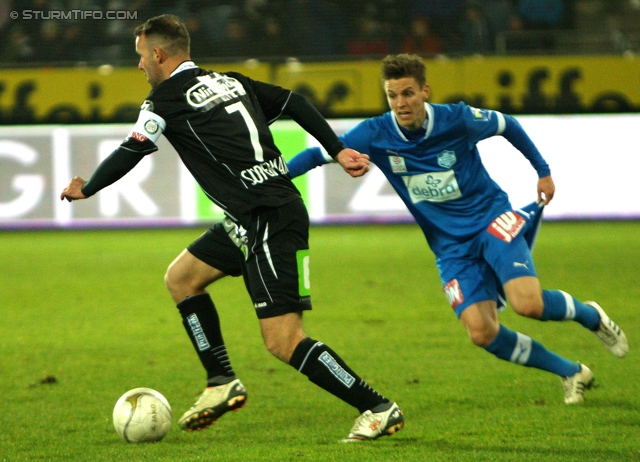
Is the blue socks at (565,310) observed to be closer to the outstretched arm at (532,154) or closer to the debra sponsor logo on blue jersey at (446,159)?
the outstretched arm at (532,154)

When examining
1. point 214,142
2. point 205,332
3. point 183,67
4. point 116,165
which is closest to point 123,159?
point 116,165

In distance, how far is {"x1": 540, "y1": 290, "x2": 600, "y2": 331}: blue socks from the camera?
435cm

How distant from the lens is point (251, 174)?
3.85 meters

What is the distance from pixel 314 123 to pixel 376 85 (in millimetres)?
9796

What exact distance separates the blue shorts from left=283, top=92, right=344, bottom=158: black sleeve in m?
0.95

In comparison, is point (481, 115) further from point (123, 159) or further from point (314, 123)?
point (123, 159)

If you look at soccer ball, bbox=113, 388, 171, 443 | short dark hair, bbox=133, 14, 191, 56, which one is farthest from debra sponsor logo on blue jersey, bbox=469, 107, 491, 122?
soccer ball, bbox=113, 388, 171, 443

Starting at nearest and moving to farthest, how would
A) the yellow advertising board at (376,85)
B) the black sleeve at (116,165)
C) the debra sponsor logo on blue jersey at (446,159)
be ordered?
1. the black sleeve at (116,165)
2. the debra sponsor logo on blue jersey at (446,159)
3. the yellow advertising board at (376,85)

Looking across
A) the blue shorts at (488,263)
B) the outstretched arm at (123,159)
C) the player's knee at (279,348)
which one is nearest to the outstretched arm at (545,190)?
the blue shorts at (488,263)

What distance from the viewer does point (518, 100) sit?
44.7ft

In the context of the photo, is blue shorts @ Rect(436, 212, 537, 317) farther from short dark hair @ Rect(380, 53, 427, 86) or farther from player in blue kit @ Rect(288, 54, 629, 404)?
short dark hair @ Rect(380, 53, 427, 86)

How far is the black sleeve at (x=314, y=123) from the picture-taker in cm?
396

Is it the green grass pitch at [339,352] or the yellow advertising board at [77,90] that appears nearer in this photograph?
the green grass pitch at [339,352]

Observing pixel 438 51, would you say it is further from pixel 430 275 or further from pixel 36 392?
pixel 36 392
